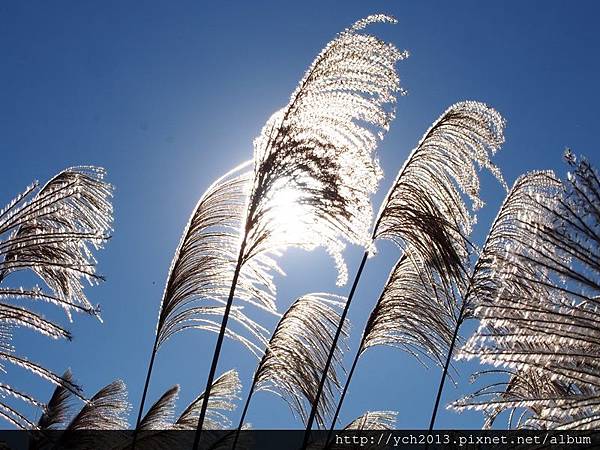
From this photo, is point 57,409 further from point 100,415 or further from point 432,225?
point 432,225

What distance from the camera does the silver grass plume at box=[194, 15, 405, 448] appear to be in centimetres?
312

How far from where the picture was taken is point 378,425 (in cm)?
588

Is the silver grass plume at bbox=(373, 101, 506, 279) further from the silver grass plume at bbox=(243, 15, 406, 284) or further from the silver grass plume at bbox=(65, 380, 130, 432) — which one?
the silver grass plume at bbox=(65, 380, 130, 432)

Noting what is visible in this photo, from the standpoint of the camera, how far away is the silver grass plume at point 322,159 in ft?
10.3

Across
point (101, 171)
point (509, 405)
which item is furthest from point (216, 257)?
point (509, 405)

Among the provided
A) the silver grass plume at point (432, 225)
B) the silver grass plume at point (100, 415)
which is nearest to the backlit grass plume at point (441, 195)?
the silver grass plume at point (432, 225)

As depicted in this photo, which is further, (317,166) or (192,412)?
(192,412)

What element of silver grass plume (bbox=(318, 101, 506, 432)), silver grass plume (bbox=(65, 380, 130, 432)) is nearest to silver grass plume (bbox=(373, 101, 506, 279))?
silver grass plume (bbox=(318, 101, 506, 432))

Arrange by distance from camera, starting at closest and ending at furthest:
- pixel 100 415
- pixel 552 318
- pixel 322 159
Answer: pixel 552 318, pixel 322 159, pixel 100 415

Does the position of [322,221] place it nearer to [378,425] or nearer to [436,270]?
[436,270]

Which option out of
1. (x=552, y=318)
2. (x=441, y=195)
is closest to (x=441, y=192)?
(x=441, y=195)

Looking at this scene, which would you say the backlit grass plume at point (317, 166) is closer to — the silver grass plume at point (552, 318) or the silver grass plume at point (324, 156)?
the silver grass plume at point (324, 156)

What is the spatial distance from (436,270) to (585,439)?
1.63 m

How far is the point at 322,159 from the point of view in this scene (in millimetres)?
3182
